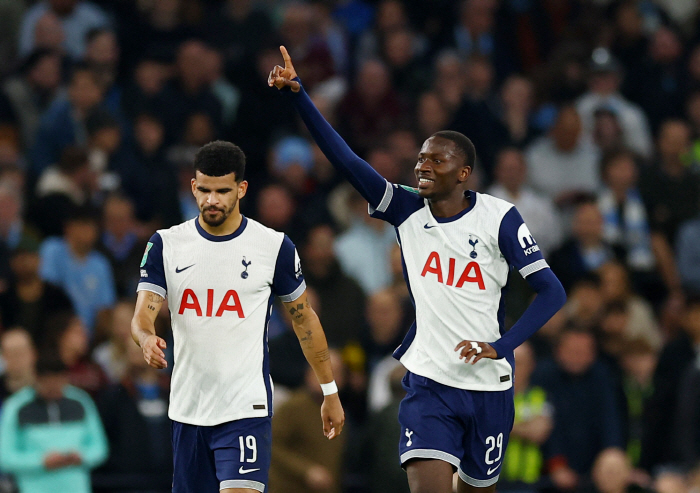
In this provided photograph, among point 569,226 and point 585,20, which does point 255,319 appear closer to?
point 569,226

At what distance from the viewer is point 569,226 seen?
14305 millimetres

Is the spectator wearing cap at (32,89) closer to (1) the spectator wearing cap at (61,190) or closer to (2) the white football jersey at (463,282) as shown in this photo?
(1) the spectator wearing cap at (61,190)

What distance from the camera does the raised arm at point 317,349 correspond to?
7.99 m

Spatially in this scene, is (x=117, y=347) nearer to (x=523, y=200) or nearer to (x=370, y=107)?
(x=523, y=200)

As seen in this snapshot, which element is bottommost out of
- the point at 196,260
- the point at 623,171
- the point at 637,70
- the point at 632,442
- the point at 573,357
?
the point at 632,442

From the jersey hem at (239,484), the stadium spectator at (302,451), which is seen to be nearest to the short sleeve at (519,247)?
the jersey hem at (239,484)

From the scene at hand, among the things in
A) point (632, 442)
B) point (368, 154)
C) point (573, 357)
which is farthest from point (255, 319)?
point (368, 154)

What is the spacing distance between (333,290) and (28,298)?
2881 mm

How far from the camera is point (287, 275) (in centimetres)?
795

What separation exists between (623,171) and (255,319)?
7.69m

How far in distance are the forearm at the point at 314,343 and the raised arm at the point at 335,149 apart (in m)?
0.86

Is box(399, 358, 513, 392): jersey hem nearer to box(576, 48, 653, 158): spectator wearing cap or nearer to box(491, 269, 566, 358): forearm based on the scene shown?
box(491, 269, 566, 358): forearm

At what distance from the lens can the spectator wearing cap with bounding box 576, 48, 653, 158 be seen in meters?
15.6

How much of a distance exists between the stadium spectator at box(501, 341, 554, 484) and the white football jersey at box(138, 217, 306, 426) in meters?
4.17
